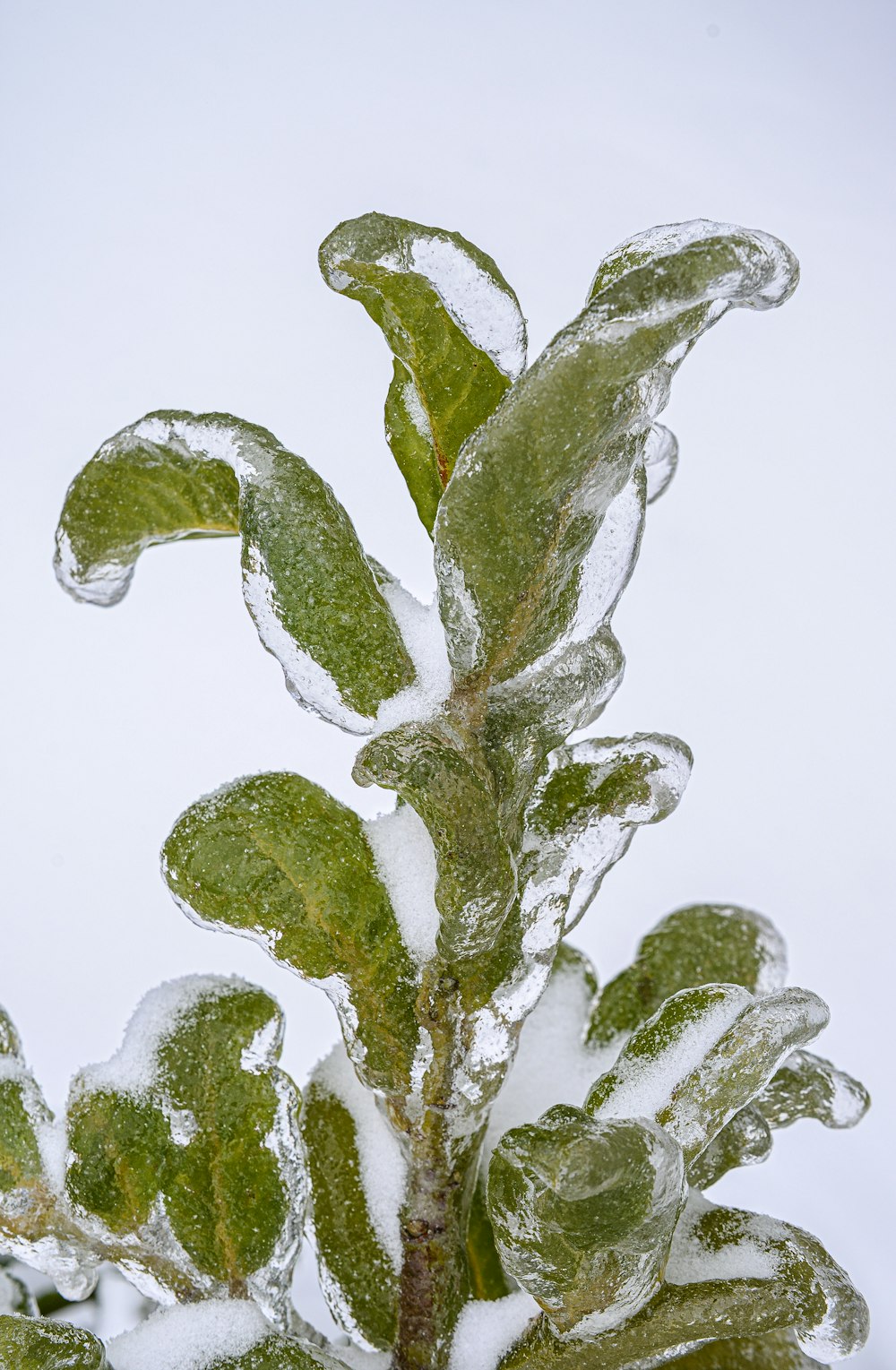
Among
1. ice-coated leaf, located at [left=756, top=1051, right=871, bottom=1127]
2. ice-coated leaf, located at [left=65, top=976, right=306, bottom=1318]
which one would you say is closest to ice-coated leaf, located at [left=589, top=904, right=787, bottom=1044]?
ice-coated leaf, located at [left=756, top=1051, right=871, bottom=1127]

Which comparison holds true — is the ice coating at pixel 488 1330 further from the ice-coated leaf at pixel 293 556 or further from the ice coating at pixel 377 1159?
the ice-coated leaf at pixel 293 556

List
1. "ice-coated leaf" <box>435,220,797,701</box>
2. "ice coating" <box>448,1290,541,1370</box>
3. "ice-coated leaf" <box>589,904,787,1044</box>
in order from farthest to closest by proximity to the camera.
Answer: "ice-coated leaf" <box>589,904,787,1044</box> → "ice coating" <box>448,1290,541,1370</box> → "ice-coated leaf" <box>435,220,797,701</box>

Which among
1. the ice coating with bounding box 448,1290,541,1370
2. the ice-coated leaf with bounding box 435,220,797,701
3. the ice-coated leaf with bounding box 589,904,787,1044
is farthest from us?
the ice-coated leaf with bounding box 589,904,787,1044

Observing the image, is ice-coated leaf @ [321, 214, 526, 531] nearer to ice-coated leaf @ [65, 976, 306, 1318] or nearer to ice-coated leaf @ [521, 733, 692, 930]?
ice-coated leaf @ [521, 733, 692, 930]

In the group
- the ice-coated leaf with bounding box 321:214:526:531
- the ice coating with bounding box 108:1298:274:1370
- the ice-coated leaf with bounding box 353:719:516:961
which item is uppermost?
the ice-coated leaf with bounding box 321:214:526:531

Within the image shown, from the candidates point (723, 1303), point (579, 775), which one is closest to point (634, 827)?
point (579, 775)

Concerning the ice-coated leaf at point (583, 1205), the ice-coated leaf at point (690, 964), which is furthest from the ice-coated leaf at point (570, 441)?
the ice-coated leaf at point (690, 964)

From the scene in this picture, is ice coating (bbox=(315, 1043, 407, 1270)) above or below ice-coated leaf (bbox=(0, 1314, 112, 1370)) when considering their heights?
above
